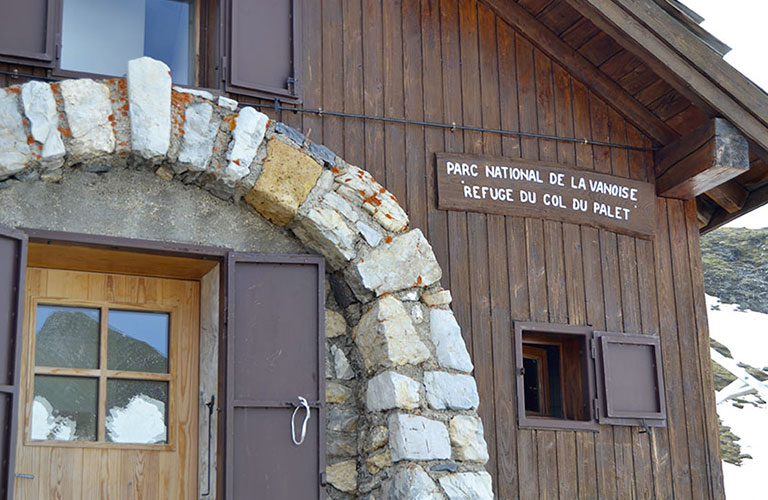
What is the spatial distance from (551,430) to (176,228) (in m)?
2.59

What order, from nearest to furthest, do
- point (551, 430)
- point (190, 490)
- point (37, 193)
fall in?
point (37, 193), point (190, 490), point (551, 430)

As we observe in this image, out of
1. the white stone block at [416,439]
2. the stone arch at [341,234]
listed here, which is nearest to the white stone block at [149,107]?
the stone arch at [341,234]

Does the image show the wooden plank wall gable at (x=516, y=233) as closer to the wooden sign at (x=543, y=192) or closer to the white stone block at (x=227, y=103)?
the wooden sign at (x=543, y=192)

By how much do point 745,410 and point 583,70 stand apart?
14514 millimetres

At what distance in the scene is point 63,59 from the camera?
6.30 meters

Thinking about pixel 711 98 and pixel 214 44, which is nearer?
pixel 214 44

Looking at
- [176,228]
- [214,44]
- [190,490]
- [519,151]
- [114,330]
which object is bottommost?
[190,490]

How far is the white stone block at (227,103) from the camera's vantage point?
20.1ft

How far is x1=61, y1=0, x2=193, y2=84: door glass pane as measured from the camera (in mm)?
6359

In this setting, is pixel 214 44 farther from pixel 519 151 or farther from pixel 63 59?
pixel 519 151

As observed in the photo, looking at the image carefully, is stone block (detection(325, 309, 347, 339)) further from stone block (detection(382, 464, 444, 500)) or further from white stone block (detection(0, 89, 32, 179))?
white stone block (detection(0, 89, 32, 179))

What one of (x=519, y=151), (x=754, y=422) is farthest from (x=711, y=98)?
(x=754, y=422)

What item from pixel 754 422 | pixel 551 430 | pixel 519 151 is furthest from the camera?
pixel 754 422

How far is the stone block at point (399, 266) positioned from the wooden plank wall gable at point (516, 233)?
38 centimetres
